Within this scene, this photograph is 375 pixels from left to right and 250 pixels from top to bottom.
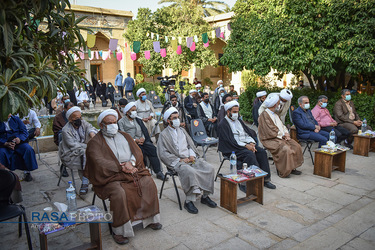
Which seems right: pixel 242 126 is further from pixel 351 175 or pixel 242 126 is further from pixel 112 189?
pixel 112 189

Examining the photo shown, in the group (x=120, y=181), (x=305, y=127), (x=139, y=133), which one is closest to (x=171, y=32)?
(x=305, y=127)

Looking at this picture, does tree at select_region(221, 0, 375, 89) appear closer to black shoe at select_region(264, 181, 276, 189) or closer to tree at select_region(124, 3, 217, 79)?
black shoe at select_region(264, 181, 276, 189)

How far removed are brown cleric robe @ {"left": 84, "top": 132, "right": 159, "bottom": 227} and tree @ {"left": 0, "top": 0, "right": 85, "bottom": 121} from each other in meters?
1.02

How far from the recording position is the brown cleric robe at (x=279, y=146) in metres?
5.66

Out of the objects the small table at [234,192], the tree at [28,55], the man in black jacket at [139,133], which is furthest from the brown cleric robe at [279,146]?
the tree at [28,55]


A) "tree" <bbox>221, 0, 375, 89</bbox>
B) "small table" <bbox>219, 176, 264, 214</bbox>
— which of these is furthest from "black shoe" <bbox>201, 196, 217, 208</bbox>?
"tree" <bbox>221, 0, 375, 89</bbox>

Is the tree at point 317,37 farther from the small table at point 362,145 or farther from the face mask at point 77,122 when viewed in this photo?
the face mask at point 77,122

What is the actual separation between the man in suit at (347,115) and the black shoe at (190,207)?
544 cm

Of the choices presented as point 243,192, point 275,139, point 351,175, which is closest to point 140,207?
point 243,192

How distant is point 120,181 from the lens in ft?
12.3

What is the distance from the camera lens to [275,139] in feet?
19.2

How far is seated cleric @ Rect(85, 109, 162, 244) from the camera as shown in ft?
11.3

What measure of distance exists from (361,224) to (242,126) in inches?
98.2

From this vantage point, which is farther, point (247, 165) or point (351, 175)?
point (351, 175)
